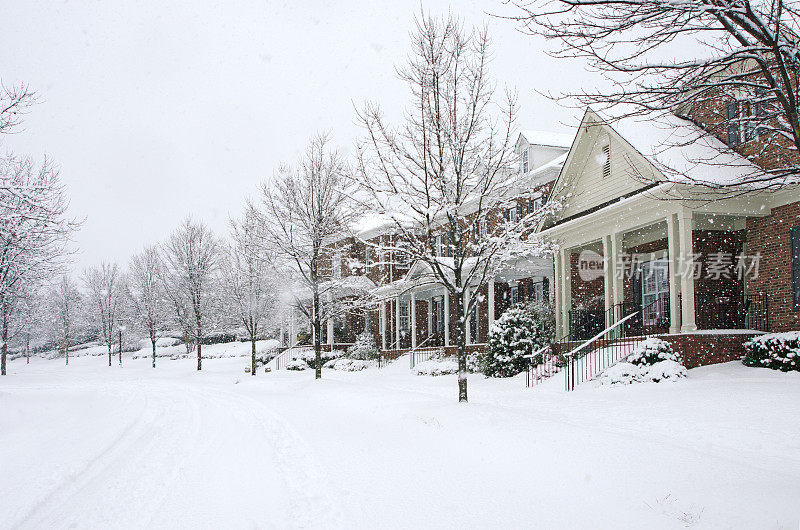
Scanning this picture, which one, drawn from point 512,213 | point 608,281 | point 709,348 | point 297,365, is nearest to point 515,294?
point 512,213

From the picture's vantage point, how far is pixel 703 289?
15914 millimetres

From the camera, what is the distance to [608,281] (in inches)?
686

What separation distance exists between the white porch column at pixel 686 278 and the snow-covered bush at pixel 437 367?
9235mm

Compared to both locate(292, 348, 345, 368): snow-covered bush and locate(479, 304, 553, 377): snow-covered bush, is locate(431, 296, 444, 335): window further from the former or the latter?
locate(479, 304, 553, 377): snow-covered bush

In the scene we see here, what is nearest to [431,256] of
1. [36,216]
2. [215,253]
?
[36,216]

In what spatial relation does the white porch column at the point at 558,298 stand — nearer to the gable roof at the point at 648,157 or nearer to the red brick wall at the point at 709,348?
the gable roof at the point at 648,157

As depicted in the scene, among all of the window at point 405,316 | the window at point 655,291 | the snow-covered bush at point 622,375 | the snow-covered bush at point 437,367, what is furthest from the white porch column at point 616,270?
the window at point 405,316

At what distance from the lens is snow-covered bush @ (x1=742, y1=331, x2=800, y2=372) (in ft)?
38.5

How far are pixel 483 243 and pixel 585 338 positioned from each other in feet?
25.7

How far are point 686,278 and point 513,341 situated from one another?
18.3ft

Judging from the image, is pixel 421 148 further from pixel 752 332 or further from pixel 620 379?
pixel 752 332

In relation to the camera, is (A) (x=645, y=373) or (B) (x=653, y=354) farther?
(B) (x=653, y=354)

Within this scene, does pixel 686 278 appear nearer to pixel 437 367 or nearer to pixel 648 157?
pixel 648 157

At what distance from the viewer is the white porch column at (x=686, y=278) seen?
1366 cm
